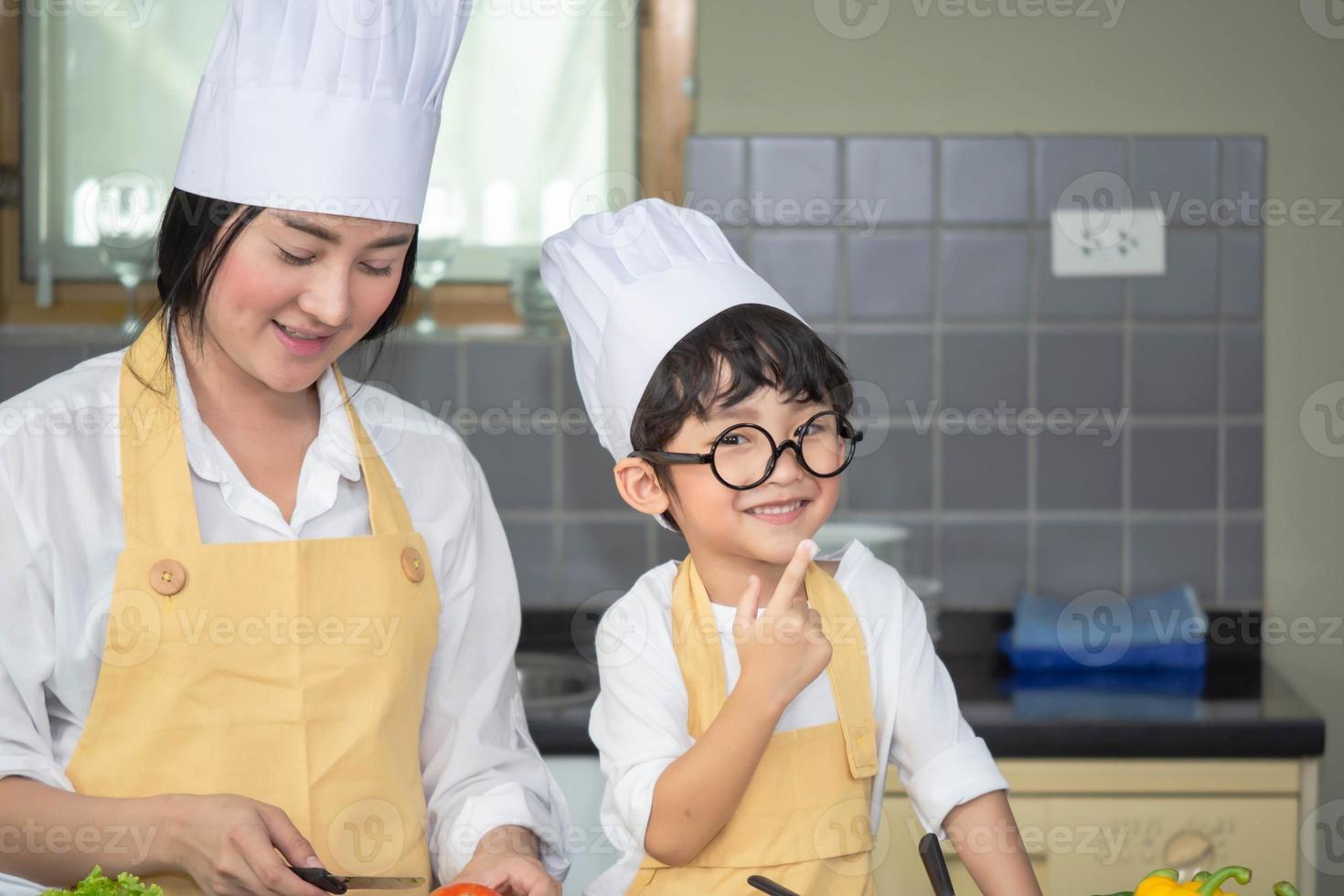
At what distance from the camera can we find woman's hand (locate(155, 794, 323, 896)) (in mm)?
1002

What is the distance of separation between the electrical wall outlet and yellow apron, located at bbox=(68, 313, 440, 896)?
4.59ft

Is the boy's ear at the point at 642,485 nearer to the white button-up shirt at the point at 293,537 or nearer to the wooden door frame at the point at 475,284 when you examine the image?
the white button-up shirt at the point at 293,537

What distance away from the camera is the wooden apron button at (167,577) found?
109 cm

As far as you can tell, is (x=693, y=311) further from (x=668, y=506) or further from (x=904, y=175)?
(x=904, y=175)

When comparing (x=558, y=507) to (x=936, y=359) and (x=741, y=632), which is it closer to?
(x=936, y=359)

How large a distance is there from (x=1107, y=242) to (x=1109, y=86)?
0.80ft

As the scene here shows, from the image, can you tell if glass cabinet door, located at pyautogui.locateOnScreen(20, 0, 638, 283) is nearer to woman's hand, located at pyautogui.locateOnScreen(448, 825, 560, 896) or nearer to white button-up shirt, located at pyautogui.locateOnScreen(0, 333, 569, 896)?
white button-up shirt, located at pyautogui.locateOnScreen(0, 333, 569, 896)

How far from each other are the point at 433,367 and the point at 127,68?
719 millimetres

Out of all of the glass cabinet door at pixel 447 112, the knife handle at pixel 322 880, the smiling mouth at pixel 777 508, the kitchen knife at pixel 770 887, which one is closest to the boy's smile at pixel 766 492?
the smiling mouth at pixel 777 508

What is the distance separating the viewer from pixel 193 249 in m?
1.12

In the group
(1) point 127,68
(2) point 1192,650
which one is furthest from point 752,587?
(1) point 127,68

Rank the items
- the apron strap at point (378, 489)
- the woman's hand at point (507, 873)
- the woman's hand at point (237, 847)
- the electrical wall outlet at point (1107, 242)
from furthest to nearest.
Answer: the electrical wall outlet at point (1107, 242)
the apron strap at point (378, 489)
the woman's hand at point (507, 873)
the woman's hand at point (237, 847)

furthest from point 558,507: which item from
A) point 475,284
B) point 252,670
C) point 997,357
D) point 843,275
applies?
point 252,670

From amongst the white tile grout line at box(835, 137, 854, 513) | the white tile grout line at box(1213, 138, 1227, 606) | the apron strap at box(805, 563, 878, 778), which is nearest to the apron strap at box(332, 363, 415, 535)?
the apron strap at box(805, 563, 878, 778)
